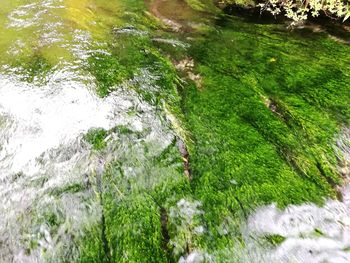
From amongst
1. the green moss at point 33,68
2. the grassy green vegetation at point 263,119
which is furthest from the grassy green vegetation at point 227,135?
the green moss at point 33,68

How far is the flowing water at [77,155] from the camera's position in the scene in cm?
376

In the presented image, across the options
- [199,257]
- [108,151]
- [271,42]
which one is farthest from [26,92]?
[271,42]

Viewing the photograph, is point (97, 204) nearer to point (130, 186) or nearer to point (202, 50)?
point (130, 186)

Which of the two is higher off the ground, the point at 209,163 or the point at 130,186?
the point at 209,163

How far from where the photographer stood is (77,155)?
187 inches

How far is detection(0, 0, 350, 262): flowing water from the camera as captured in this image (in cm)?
376

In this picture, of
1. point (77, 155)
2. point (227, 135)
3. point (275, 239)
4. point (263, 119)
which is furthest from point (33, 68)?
point (275, 239)

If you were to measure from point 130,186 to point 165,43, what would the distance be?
3871 millimetres

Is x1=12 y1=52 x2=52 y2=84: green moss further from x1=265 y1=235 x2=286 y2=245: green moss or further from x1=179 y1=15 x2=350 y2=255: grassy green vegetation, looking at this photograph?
x1=265 y1=235 x2=286 y2=245: green moss

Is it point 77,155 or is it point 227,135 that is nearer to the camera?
point 77,155

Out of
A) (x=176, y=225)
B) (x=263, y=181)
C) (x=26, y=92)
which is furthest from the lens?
(x=26, y=92)

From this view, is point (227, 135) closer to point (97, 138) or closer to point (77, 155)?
point (97, 138)

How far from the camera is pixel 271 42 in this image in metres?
7.02

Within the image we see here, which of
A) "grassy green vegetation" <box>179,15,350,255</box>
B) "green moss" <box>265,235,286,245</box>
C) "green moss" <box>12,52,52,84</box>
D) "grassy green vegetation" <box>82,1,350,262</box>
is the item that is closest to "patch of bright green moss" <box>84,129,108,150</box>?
"grassy green vegetation" <box>82,1,350,262</box>
